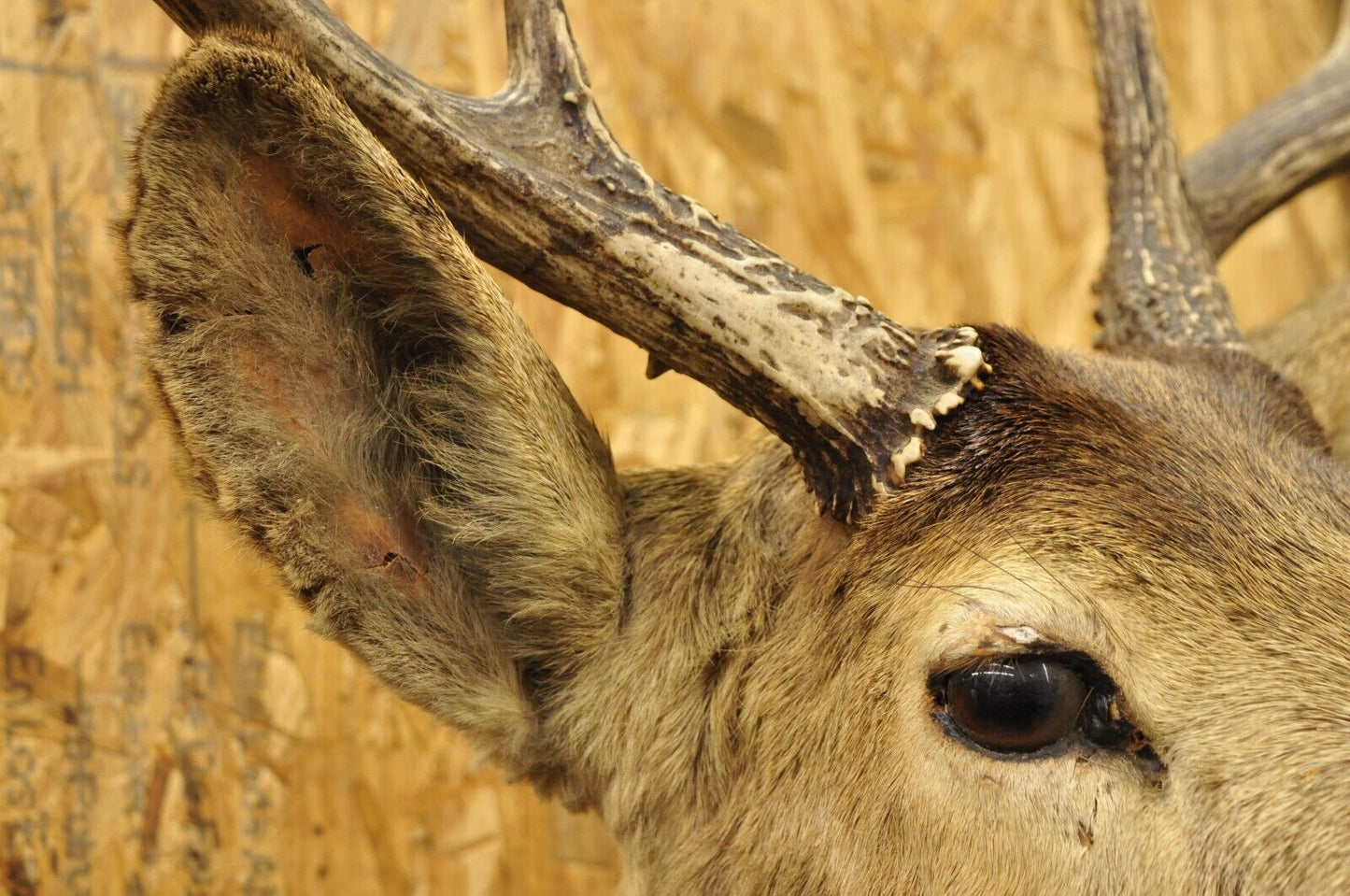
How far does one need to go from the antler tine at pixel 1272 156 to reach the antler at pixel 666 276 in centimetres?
170

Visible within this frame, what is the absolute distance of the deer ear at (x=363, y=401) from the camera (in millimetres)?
1745

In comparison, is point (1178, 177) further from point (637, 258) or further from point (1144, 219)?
point (637, 258)

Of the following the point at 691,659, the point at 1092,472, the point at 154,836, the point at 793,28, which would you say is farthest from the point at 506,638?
the point at 793,28

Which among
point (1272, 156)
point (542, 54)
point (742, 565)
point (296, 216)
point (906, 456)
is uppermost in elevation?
point (1272, 156)

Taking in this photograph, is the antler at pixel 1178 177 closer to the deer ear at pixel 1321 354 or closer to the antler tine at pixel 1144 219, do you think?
the antler tine at pixel 1144 219

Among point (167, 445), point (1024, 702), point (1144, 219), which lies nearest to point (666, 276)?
point (1024, 702)

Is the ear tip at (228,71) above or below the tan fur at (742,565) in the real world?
above

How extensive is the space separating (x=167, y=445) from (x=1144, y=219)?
2.00 metres

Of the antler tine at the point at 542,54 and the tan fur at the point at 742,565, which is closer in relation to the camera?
the tan fur at the point at 742,565

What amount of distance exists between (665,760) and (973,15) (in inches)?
116

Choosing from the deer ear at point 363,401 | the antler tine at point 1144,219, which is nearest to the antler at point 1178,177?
the antler tine at point 1144,219

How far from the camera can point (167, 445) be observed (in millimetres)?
2373

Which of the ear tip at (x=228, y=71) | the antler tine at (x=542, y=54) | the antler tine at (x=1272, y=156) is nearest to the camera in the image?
the ear tip at (x=228, y=71)

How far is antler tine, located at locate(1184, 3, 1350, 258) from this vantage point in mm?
3316
